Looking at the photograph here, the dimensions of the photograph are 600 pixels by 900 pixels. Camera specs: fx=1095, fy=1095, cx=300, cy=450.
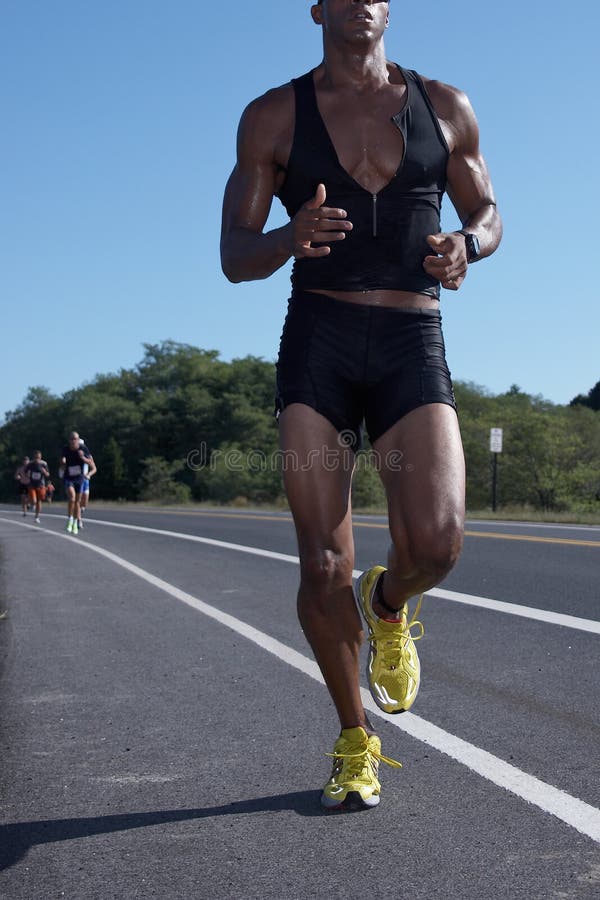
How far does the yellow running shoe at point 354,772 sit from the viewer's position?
3213mm

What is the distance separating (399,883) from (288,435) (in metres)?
1.34

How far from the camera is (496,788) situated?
10.9 feet

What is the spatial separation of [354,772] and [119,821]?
70cm

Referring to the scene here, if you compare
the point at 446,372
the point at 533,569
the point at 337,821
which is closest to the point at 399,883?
the point at 337,821

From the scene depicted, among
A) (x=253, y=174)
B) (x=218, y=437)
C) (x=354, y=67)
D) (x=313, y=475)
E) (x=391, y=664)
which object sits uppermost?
(x=218, y=437)

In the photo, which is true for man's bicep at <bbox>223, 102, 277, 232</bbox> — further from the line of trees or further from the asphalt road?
the line of trees

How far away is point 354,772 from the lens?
3.28 m

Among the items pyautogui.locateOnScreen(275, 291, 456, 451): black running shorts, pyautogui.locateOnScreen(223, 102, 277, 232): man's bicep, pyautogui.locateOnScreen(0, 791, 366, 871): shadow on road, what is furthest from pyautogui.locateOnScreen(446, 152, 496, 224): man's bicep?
pyautogui.locateOnScreen(0, 791, 366, 871): shadow on road

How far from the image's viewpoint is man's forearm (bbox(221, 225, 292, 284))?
317 cm

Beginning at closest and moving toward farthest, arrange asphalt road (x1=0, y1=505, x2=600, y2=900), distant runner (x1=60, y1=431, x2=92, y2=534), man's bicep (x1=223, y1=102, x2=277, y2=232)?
asphalt road (x1=0, y1=505, x2=600, y2=900)
man's bicep (x1=223, y1=102, x2=277, y2=232)
distant runner (x1=60, y1=431, x2=92, y2=534)

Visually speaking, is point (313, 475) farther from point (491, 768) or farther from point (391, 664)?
point (491, 768)

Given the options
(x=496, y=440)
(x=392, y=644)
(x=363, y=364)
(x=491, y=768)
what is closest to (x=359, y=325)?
(x=363, y=364)

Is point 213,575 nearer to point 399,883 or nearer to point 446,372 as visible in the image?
point 446,372

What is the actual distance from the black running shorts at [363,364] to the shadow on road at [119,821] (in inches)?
44.8
